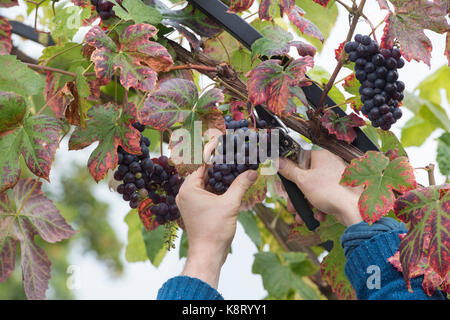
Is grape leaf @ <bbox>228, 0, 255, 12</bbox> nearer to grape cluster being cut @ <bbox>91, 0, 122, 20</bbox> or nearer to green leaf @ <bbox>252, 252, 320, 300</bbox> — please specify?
grape cluster being cut @ <bbox>91, 0, 122, 20</bbox>

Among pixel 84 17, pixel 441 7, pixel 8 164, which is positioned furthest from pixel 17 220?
pixel 441 7

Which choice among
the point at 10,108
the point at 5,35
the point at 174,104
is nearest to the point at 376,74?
the point at 174,104

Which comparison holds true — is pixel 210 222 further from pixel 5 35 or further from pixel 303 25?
pixel 5 35

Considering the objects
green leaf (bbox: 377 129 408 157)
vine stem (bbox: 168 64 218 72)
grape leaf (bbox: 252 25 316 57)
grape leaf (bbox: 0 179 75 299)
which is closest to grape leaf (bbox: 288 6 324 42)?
grape leaf (bbox: 252 25 316 57)

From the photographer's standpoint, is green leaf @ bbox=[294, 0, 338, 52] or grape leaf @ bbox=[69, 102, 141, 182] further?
green leaf @ bbox=[294, 0, 338, 52]

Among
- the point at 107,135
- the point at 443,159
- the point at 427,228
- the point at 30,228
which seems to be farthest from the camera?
the point at 443,159

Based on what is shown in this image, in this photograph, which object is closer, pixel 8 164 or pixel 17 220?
pixel 8 164

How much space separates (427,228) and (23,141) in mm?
499

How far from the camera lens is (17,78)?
2.38 feet

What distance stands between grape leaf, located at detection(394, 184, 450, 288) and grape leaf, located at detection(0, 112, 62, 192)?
42cm

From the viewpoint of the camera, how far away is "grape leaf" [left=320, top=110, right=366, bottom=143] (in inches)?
28.2
